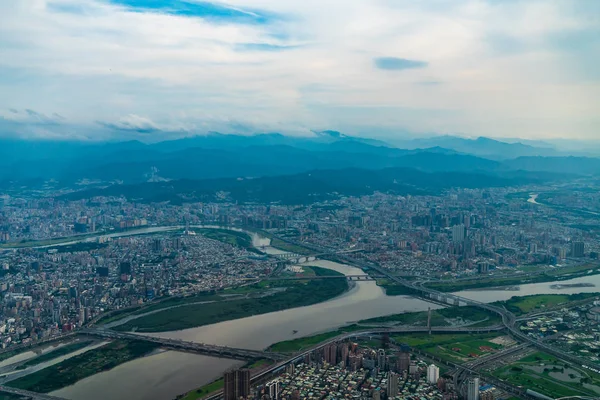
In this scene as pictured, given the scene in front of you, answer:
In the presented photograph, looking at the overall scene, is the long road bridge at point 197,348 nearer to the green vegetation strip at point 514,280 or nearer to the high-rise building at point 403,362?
the high-rise building at point 403,362

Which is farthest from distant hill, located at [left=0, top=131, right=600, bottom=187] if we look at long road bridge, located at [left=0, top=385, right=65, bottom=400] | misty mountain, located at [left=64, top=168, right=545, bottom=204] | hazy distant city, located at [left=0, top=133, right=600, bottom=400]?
long road bridge, located at [left=0, top=385, right=65, bottom=400]

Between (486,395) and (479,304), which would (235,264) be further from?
(486,395)

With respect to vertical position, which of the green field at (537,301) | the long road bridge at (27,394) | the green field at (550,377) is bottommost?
the long road bridge at (27,394)

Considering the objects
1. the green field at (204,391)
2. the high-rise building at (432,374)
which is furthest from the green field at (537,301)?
the green field at (204,391)

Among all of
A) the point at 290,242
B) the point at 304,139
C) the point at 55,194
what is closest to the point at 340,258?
the point at 290,242

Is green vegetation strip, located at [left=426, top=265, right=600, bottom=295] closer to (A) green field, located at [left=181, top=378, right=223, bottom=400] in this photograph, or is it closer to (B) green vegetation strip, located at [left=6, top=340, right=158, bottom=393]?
(A) green field, located at [left=181, top=378, right=223, bottom=400]

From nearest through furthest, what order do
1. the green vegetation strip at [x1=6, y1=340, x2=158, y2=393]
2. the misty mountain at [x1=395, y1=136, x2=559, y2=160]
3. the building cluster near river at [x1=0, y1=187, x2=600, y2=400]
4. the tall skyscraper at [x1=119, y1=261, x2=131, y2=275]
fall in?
the green vegetation strip at [x1=6, y1=340, x2=158, y2=393], the building cluster near river at [x1=0, y1=187, x2=600, y2=400], the tall skyscraper at [x1=119, y1=261, x2=131, y2=275], the misty mountain at [x1=395, y1=136, x2=559, y2=160]
